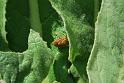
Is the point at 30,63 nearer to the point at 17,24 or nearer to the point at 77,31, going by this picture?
the point at 77,31

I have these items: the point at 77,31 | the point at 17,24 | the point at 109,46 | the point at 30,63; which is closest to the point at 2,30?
the point at 17,24

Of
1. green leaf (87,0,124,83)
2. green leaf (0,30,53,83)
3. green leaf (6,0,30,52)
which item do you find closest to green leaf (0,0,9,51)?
green leaf (6,0,30,52)

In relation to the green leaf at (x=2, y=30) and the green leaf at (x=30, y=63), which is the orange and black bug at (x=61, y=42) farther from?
the green leaf at (x=2, y=30)

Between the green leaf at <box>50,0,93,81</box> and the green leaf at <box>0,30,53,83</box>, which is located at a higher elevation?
the green leaf at <box>50,0,93,81</box>

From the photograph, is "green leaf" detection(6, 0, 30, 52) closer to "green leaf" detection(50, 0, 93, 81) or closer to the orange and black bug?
the orange and black bug

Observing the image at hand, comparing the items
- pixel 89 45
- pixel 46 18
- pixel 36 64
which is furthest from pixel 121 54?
pixel 46 18

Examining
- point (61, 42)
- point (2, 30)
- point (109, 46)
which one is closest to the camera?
→ point (109, 46)

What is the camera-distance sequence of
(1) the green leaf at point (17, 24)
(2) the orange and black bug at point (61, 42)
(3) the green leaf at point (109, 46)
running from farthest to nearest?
(1) the green leaf at point (17, 24) < (2) the orange and black bug at point (61, 42) < (3) the green leaf at point (109, 46)

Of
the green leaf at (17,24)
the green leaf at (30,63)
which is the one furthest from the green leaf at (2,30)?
the green leaf at (30,63)
